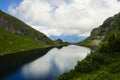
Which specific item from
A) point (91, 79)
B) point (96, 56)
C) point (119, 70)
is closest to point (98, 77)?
point (91, 79)

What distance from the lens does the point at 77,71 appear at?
44625mm

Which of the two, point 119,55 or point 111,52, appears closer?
point 119,55

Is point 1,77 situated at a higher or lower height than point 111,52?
lower

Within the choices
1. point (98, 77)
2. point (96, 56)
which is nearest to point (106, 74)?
point (98, 77)

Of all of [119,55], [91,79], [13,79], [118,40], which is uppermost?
[118,40]

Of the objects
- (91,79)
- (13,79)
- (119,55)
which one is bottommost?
(13,79)

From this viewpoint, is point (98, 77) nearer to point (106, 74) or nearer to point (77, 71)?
point (106, 74)

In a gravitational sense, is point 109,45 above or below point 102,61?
above

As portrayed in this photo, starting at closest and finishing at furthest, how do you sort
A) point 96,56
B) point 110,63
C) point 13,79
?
1. point 110,63
2. point 96,56
3. point 13,79

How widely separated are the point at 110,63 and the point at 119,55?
2591 millimetres

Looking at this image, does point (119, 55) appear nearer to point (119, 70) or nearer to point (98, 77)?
point (119, 70)

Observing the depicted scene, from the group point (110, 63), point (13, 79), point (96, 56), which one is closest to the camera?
point (110, 63)

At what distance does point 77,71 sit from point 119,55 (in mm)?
9811

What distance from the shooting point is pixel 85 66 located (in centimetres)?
4284
